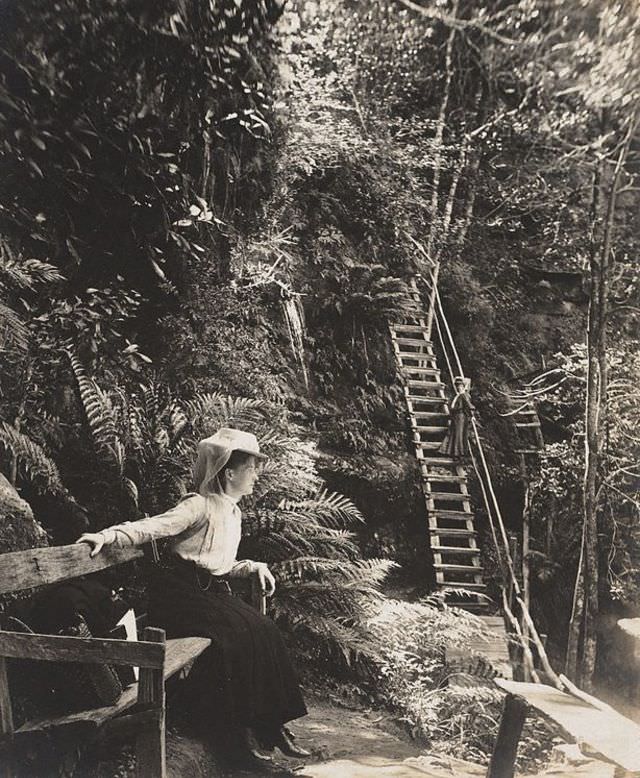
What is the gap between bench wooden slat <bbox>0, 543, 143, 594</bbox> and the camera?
197 cm

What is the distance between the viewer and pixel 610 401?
7.80ft

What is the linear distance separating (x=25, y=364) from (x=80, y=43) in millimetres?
1026

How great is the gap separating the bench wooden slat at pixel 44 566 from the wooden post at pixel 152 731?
31 cm

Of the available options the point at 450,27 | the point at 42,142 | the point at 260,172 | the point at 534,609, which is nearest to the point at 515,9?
the point at 450,27

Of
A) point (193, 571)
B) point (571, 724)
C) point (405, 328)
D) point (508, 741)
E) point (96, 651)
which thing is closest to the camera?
point (96, 651)

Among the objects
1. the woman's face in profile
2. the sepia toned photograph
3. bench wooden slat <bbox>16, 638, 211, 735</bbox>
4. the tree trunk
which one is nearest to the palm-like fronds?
the sepia toned photograph

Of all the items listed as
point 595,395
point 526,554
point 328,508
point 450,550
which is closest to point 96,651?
point 328,508

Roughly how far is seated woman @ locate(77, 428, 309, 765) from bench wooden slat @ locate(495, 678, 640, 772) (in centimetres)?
66

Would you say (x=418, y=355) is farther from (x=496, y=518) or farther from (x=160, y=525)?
(x=160, y=525)

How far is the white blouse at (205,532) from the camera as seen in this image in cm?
220

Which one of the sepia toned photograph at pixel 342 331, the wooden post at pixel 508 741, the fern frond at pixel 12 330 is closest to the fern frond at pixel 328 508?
the sepia toned photograph at pixel 342 331

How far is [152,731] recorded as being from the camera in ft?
6.31

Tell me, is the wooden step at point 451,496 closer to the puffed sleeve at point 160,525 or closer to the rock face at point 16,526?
the puffed sleeve at point 160,525

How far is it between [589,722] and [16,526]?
5.77 ft
